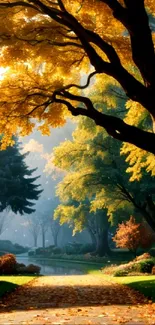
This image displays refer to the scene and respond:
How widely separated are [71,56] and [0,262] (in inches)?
726

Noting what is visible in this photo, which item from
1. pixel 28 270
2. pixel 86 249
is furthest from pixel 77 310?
pixel 86 249

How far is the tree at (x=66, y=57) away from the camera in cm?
784

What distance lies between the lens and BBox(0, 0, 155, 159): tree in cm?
784

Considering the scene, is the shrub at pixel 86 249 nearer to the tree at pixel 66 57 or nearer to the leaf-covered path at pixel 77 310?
the leaf-covered path at pixel 77 310

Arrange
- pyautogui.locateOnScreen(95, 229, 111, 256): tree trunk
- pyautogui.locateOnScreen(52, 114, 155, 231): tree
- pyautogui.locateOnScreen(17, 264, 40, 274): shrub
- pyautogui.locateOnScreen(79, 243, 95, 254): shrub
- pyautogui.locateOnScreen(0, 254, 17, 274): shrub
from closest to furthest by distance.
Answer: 1. pyautogui.locateOnScreen(52, 114, 155, 231): tree
2. pyautogui.locateOnScreen(0, 254, 17, 274): shrub
3. pyautogui.locateOnScreen(17, 264, 40, 274): shrub
4. pyautogui.locateOnScreen(95, 229, 111, 256): tree trunk
5. pyautogui.locateOnScreen(79, 243, 95, 254): shrub

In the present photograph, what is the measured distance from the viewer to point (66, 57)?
10.1 m

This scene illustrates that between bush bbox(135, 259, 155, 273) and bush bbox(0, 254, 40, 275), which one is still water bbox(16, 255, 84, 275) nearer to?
bush bbox(0, 254, 40, 275)

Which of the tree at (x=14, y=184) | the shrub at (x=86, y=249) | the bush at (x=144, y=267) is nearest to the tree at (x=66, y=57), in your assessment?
the bush at (x=144, y=267)

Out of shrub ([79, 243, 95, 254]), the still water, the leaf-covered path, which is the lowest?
the still water

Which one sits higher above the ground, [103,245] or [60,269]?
[103,245]

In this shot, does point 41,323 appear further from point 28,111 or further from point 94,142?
point 94,142

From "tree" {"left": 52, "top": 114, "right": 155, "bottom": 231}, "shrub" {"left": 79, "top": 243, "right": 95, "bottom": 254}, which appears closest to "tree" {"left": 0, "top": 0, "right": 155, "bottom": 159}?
"tree" {"left": 52, "top": 114, "right": 155, "bottom": 231}

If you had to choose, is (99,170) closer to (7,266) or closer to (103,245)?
(7,266)

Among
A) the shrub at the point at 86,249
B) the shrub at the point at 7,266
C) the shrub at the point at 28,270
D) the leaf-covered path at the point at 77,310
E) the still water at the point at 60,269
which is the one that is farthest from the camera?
the shrub at the point at 86,249
